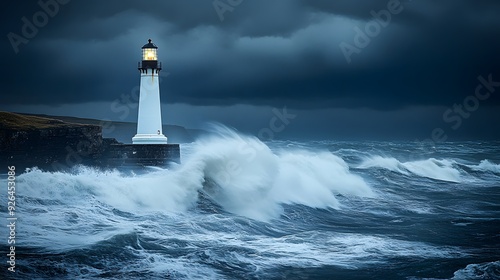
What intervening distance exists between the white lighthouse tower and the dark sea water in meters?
4.75

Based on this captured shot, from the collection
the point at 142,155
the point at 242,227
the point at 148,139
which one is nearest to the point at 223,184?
the point at 242,227

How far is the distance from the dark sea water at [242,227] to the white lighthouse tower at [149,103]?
15.6 ft

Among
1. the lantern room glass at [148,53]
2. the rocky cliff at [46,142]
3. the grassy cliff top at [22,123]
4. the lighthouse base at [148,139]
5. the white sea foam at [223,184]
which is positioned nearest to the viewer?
the white sea foam at [223,184]

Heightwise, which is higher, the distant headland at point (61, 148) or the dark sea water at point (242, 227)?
the distant headland at point (61, 148)

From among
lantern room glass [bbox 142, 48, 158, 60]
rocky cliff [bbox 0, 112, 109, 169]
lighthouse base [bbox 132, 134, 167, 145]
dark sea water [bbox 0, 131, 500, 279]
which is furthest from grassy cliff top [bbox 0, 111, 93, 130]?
dark sea water [bbox 0, 131, 500, 279]

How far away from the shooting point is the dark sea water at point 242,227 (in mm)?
6824

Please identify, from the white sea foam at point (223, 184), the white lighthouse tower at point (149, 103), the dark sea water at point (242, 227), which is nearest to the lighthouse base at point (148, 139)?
the white lighthouse tower at point (149, 103)

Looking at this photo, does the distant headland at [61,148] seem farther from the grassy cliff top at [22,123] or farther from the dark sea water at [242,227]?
the dark sea water at [242,227]

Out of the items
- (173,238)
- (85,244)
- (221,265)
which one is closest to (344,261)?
(221,265)

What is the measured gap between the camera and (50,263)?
251 inches

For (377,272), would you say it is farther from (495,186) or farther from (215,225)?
(495,186)

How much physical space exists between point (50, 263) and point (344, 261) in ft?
14.0

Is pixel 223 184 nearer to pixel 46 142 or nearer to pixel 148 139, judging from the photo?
pixel 148 139

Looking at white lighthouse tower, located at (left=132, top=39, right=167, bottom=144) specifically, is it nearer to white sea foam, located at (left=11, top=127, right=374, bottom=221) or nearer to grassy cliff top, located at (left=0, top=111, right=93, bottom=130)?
white sea foam, located at (left=11, top=127, right=374, bottom=221)
